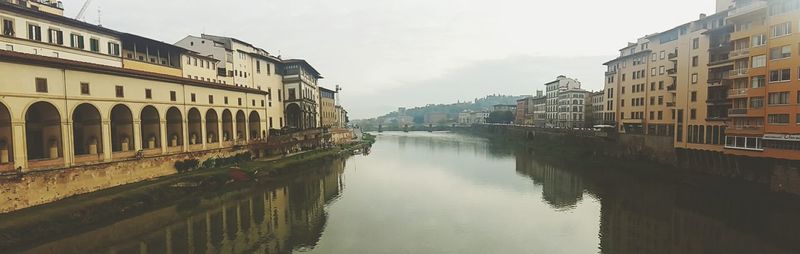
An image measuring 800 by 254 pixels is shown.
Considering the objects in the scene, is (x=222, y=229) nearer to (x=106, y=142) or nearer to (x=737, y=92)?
(x=106, y=142)

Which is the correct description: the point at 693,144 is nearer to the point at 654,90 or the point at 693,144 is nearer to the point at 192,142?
the point at 654,90

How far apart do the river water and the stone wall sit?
4921 mm

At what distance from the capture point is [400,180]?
50250 mm

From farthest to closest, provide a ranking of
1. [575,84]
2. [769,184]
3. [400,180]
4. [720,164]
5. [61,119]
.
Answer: [575,84]
[400,180]
[720,164]
[769,184]
[61,119]

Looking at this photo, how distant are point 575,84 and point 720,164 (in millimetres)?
76231

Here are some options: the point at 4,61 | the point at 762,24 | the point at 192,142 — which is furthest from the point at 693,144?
→ the point at 4,61

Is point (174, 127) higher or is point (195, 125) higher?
point (195, 125)

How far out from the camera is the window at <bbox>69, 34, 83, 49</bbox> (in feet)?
125

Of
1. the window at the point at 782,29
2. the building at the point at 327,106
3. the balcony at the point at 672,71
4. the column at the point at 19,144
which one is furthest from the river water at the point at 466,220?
the building at the point at 327,106

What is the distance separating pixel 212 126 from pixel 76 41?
1632cm

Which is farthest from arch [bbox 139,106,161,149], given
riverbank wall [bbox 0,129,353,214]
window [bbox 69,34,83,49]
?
window [bbox 69,34,83,49]

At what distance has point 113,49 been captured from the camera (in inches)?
1692

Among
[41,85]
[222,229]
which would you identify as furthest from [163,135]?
[222,229]

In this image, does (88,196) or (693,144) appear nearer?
(88,196)
